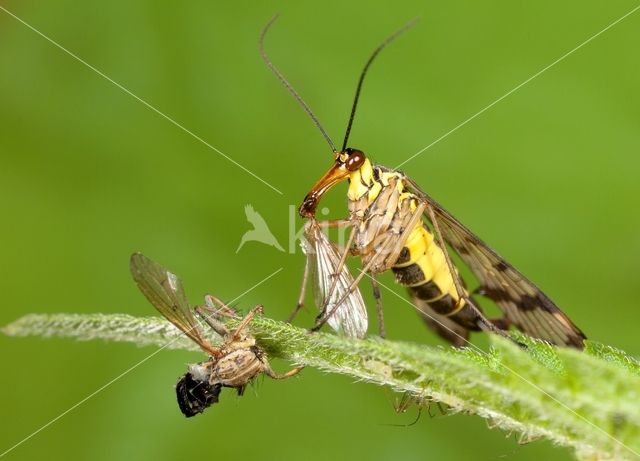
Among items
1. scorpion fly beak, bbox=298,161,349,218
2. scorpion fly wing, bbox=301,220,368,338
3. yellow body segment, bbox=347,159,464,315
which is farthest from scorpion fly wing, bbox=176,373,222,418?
yellow body segment, bbox=347,159,464,315

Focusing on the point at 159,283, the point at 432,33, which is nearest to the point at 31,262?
the point at 159,283

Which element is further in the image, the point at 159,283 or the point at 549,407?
the point at 159,283

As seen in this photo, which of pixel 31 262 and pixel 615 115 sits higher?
pixel 31 262

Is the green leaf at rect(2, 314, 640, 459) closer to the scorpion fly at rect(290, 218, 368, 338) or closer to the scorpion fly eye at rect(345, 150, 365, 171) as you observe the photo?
the scorpion fly at rect(290, 218, 368, 338)

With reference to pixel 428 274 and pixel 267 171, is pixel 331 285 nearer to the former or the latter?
pixel 428 274

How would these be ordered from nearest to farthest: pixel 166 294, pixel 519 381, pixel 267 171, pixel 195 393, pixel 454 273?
pixel 519 381 < pixel 166 294 < pixel 195 393 < pixel 454 273 < pixel 267 171

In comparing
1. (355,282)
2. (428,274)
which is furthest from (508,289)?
(355,282)

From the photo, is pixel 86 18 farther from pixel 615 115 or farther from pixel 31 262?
pixel 615 115
